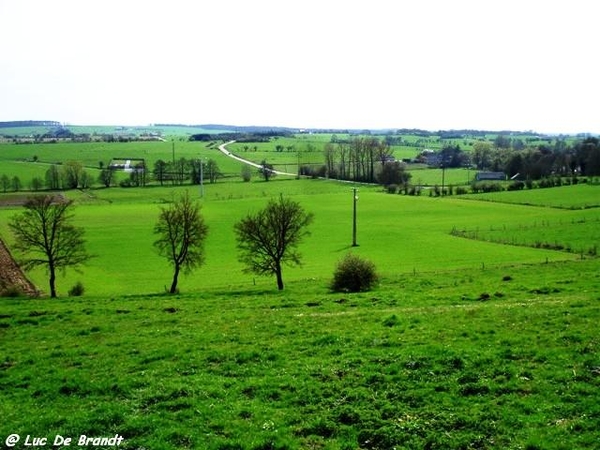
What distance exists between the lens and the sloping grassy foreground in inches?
493

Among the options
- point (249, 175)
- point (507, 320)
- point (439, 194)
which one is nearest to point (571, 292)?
point (507, 320)

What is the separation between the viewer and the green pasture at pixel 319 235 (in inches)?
2105

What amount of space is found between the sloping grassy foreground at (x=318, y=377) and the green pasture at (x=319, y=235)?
17.8m

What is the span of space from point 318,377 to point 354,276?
67.5ft

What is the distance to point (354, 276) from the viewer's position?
3622cm

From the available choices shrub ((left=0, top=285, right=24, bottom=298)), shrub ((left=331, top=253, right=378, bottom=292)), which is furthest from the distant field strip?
shrub ((left=0, top=285, right=24, bottom=298))

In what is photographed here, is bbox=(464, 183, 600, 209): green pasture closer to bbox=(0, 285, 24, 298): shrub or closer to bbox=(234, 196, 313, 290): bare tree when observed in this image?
bbox=(234, 196, 313, 290): bare tree

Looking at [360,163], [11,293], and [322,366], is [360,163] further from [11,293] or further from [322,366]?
[322,366]

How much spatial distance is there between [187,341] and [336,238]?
184ft

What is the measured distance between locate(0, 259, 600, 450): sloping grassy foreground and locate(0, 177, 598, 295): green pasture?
17766 mm

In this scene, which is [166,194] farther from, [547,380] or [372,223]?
[547,380]

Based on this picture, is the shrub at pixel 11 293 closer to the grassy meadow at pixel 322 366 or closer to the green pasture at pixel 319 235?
the grassy meadow at pixel 322 366

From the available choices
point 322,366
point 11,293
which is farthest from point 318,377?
point 11,293

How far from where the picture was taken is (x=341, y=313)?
26031 millimetres
